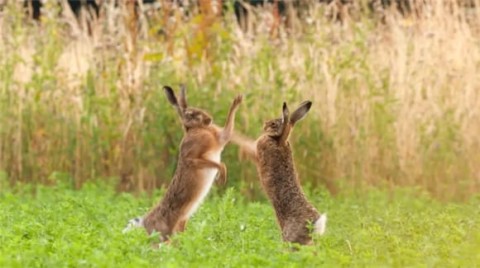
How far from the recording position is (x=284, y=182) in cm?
908

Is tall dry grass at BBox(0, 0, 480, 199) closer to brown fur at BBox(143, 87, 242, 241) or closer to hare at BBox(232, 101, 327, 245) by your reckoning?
brown fur at BBox(143, 87, 242, 241)

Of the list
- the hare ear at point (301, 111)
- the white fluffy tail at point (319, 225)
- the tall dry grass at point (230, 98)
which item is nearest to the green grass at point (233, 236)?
the white fluffy tail at point (319, 225)

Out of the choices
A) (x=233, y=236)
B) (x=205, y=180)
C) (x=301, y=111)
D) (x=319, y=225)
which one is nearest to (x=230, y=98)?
(x=301, y=111)

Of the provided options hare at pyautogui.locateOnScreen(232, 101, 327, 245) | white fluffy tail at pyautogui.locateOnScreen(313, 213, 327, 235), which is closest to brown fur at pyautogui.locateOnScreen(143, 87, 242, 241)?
hare at pyautogui.locateOnScreen(232, 101, 327, 245)

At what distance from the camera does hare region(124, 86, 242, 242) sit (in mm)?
9148

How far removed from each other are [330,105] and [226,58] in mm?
1168

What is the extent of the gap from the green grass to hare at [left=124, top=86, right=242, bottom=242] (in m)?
0.12

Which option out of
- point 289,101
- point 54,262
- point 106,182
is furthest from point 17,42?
point 54,262

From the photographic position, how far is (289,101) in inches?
536

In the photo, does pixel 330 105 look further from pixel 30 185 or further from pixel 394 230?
pixel 394 230

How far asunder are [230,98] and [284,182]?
4.51 metres

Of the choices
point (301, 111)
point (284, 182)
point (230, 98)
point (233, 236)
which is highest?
point (230, 98)

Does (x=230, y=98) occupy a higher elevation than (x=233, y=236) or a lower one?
higher

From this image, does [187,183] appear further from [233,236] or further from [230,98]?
[230,98]
